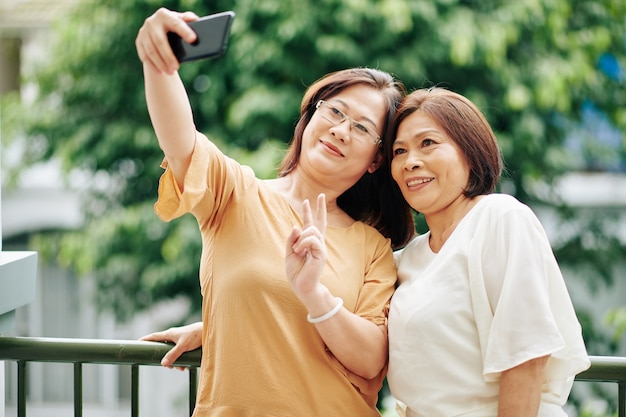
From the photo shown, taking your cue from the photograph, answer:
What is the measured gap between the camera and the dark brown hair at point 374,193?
2.04 metres

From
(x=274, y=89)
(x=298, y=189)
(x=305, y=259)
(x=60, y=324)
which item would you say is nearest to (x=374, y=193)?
(x=298, y=189)

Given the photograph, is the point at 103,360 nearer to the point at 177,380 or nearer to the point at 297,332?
the point at 297,332

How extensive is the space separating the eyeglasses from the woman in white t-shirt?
125mm

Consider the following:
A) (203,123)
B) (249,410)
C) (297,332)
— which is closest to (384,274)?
(297,332)

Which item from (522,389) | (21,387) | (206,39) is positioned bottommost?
(21,387)

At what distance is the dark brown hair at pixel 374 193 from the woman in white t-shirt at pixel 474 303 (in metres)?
0.23

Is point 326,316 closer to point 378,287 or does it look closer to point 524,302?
point 378,287

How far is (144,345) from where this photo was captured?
2016mm

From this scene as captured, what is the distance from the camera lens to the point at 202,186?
5.57ft

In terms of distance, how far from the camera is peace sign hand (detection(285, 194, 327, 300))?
165 cm

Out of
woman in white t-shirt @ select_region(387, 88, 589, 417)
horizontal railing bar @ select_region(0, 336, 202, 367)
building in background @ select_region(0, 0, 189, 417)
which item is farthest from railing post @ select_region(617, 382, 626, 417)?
building in background @ select_region(0, 0, 189, 417)

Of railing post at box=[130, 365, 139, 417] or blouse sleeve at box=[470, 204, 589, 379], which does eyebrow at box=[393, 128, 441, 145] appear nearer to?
blouse sleeve at box=[470, 204, 589, 379]

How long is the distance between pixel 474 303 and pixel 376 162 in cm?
51

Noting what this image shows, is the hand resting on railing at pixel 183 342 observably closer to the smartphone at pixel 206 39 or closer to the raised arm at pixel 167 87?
the raised arm at pixel 167 87
